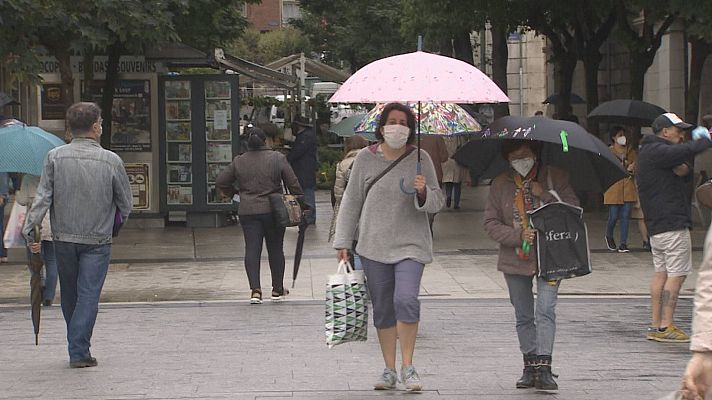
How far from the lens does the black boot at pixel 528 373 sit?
7.72 m

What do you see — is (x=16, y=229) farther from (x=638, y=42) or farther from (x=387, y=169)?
(x=638, y=42)

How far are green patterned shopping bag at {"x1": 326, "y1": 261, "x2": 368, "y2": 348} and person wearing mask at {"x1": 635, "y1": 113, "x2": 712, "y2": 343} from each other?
2963 millimetres

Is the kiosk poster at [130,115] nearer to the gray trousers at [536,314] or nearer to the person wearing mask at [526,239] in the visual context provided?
the person wearing mask at [526,239]

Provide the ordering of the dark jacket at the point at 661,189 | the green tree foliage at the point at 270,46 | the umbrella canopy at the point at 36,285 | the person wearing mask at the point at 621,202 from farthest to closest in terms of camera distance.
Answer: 1. the green tree foliage at the point at 270,46
2. the person wearing mask at the point at 621,202
3. the dark jacket at the point at 661,189
4. the umbrella canopy at the point at 36,285

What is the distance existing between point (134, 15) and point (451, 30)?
9.43m

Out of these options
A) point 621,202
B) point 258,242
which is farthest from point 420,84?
point 621,202

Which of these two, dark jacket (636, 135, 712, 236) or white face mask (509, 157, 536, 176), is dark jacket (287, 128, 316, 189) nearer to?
dark jacket (636, 135, 712, 236)

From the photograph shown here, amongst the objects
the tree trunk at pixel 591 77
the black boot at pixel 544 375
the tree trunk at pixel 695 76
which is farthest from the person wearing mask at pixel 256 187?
the tree trunk at pixel 591 77

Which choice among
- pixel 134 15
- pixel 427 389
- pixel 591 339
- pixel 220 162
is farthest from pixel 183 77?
pixel 427 389

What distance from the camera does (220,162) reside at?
20.0 m

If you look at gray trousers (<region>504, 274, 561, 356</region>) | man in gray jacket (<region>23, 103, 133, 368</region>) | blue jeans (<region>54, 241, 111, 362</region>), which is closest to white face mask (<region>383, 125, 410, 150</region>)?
gray trousers (<region>504, 274, 561, 356</region>)

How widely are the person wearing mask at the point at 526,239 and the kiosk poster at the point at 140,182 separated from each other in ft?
41.6

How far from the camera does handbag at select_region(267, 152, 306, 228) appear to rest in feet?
38.4

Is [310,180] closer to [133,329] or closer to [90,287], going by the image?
[133,329]
